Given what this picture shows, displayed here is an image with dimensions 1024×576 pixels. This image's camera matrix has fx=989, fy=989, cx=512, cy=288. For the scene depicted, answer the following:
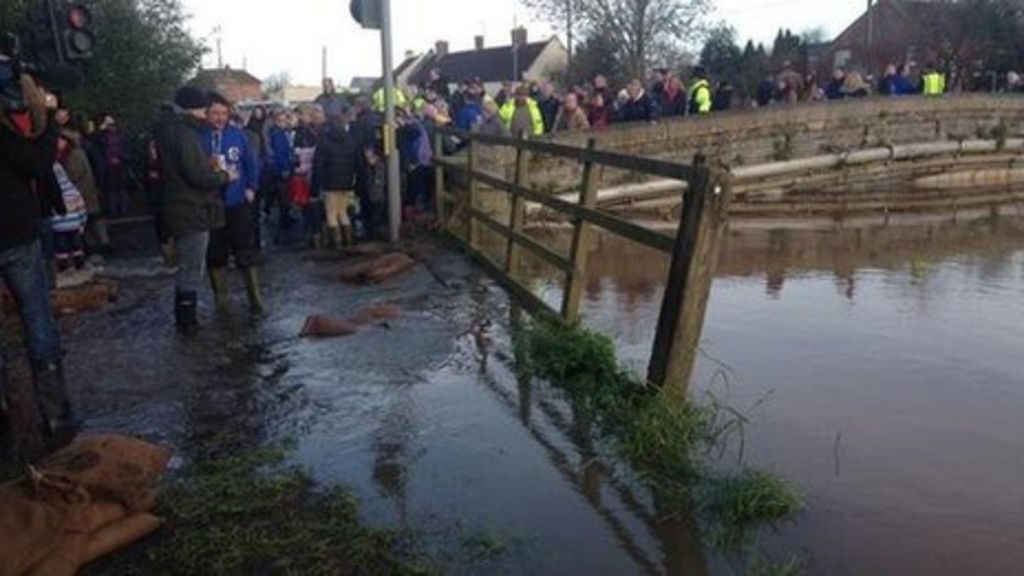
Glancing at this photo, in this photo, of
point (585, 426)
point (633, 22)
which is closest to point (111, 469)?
point (585, 426)

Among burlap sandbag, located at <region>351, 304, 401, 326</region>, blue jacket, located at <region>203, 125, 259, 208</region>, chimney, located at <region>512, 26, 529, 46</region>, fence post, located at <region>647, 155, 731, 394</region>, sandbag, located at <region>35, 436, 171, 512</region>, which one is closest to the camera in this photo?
sandbag, located at <region>35, 436, 171, 512</region>

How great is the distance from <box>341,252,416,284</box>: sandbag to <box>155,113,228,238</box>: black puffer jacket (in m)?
2.19

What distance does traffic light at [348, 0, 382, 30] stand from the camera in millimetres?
10648

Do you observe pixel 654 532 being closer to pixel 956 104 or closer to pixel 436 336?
pixel 436 336

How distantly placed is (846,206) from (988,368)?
10.5m

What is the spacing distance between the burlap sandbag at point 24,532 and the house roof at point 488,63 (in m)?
72.6

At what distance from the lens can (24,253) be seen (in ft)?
16.4

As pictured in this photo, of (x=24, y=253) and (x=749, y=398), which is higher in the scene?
(x=24, y=253)

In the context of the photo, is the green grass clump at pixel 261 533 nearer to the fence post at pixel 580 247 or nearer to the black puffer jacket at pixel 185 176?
the fence post at pixel 580 247

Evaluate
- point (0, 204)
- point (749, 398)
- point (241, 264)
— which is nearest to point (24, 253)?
point (0, 204)

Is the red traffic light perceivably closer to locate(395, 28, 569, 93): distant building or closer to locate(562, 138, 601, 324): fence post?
locate(562, 138, 601, 324): fence post

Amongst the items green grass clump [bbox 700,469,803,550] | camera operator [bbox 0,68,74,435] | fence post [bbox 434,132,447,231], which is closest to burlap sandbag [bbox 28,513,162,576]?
camera operator [bbox 0,68,74,435]

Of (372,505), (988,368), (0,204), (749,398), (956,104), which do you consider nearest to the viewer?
(372,505)

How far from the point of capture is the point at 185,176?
7.05 meters
